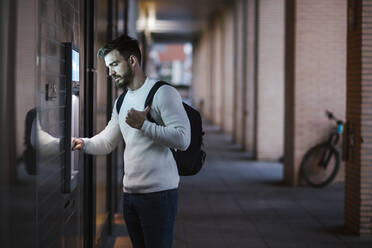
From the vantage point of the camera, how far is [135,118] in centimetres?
311

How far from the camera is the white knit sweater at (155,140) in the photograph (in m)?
3.15

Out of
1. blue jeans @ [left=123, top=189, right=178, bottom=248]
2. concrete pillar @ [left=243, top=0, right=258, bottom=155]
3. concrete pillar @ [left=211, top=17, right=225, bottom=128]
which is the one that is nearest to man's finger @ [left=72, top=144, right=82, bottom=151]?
blue jeans @ [left=123, top=189, right=178, bottom=248]

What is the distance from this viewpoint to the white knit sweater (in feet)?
10.3

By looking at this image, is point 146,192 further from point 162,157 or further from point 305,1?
point 305,1

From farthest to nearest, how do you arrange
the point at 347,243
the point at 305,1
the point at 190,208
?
the point at 305,1 < the point at 190,208 < the point at 347,243

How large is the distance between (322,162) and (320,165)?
57mm

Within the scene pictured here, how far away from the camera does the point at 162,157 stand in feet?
10.9

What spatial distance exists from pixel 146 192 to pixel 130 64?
681mm

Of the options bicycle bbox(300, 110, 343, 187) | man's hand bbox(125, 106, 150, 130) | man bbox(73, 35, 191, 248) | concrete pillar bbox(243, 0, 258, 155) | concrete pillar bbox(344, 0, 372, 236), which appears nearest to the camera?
man's hand bbox(125, 106, 150, 130)

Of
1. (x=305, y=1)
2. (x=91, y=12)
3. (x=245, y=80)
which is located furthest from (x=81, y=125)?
(x=245, y=80)

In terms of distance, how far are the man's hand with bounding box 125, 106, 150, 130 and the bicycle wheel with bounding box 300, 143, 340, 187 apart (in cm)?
707

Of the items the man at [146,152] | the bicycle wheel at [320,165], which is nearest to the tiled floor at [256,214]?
the bicycle wheel at [320,165]

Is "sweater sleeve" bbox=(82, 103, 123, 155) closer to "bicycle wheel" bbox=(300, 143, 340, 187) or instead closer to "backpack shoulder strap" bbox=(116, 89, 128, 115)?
"backpack shoulder strap" bbox=(116, 89, 128, 115)

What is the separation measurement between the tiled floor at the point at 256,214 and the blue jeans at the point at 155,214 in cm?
283
